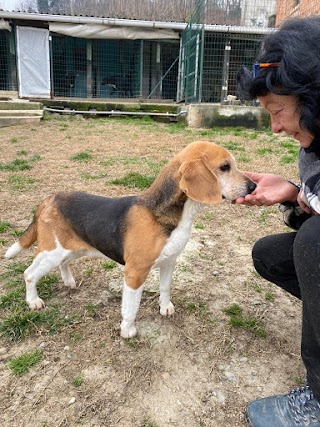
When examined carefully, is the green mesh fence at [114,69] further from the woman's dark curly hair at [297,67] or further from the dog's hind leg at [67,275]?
the woman's dark curly hair at [297,67]

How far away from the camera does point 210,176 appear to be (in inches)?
94.7

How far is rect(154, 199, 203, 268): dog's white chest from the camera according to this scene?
2.54 metres

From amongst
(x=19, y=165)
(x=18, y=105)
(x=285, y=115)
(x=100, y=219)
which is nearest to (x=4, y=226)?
(x=100, y=219)

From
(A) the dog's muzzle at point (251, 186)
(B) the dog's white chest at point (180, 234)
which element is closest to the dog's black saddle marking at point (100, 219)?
(B) the dog's white chest at point (180, 234)

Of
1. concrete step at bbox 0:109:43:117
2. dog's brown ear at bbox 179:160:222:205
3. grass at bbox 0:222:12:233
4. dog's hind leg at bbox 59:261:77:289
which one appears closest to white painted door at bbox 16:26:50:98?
concrete step at bbox 0:109:43:117

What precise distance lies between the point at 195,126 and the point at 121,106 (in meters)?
4.01

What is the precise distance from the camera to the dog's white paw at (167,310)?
2.96 metres

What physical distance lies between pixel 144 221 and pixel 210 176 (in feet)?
1.75

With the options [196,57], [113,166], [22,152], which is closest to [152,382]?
[113,166]

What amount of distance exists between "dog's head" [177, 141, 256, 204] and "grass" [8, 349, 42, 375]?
142 centimetres

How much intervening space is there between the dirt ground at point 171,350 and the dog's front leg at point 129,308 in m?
0.07

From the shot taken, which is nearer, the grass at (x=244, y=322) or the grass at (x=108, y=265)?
the grass at (x=244, y=322)

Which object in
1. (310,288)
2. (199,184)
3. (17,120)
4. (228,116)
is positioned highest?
(199,184)

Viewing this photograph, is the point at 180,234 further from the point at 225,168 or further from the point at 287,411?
the point at 287,411
